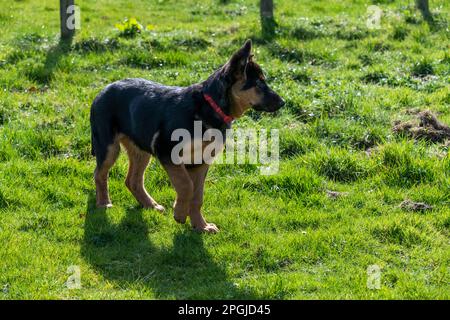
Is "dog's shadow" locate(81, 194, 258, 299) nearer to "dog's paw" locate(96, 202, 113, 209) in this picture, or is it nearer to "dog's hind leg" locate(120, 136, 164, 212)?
"dog's paw" locate(96, 202, 113, 209)

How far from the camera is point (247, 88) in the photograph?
686 centimetres

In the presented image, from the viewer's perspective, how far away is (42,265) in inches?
253

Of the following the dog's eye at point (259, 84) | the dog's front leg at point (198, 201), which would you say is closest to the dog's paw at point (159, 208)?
the dog's front leg at point (198, 201)

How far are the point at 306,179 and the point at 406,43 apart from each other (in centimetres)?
527

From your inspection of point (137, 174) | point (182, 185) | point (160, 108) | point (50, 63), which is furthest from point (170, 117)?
point (50, 63)

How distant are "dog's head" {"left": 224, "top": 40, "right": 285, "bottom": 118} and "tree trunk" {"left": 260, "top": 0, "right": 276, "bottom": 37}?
593 centimetres

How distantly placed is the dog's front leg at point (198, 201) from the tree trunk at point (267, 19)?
6.01m

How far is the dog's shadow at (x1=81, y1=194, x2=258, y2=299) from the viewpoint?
6.11 meters

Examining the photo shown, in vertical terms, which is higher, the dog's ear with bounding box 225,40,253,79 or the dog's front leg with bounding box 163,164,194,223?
the dog's ear with bounding box 225,40,253,79

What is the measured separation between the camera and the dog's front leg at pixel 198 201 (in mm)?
7160

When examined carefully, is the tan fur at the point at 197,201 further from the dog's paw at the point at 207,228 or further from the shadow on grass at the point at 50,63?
the shadow on grass at the point at 50,63

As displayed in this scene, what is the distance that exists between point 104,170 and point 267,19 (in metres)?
6.46

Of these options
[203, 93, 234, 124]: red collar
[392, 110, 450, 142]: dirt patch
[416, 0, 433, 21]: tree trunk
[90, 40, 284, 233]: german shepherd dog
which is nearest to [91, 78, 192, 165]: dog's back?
[90, 40, 284, 233]: german shepherd dog
